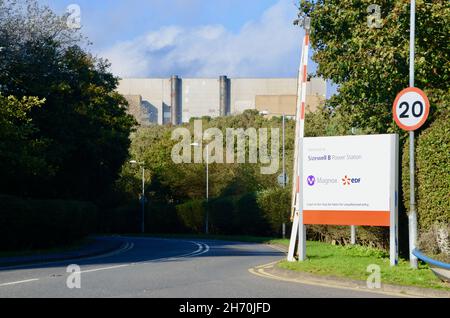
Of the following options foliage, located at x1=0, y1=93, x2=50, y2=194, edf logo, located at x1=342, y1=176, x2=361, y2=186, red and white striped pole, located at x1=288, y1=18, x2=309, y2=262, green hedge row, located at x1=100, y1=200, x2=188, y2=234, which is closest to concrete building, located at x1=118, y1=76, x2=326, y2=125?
green hedge row, located at x1=100, y1=200, x2=188, y2=234

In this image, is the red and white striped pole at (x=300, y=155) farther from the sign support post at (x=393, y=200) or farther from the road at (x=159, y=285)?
the sign support post at (x=393, y=200)

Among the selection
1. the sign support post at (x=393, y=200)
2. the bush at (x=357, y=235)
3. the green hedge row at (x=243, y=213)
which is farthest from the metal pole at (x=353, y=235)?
the green hedge row at (x=243, y=213)

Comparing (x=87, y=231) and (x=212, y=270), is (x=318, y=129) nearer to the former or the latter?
(x=87, y=231)

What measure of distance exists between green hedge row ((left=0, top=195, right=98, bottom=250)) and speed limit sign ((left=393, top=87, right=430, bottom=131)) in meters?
16.5

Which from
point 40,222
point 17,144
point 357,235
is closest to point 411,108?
point 357,235

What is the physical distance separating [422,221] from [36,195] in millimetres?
23112

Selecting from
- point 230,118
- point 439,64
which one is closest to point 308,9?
point 439,64

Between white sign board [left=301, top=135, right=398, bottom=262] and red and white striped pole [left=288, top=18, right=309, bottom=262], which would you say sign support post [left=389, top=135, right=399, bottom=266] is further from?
red and white striped pole [left=288, top=18, right=309, bottom=262]

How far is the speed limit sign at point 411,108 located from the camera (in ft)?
51.2

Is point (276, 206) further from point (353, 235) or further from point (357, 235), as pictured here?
point (353, 235)

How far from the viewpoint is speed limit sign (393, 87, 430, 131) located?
15617mm

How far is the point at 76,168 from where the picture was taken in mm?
38344

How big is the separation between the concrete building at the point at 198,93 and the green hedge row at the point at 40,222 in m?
87.1

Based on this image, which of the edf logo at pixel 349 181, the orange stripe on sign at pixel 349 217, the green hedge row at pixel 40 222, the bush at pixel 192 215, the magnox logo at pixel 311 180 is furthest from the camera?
the bush at pixel 192 215
